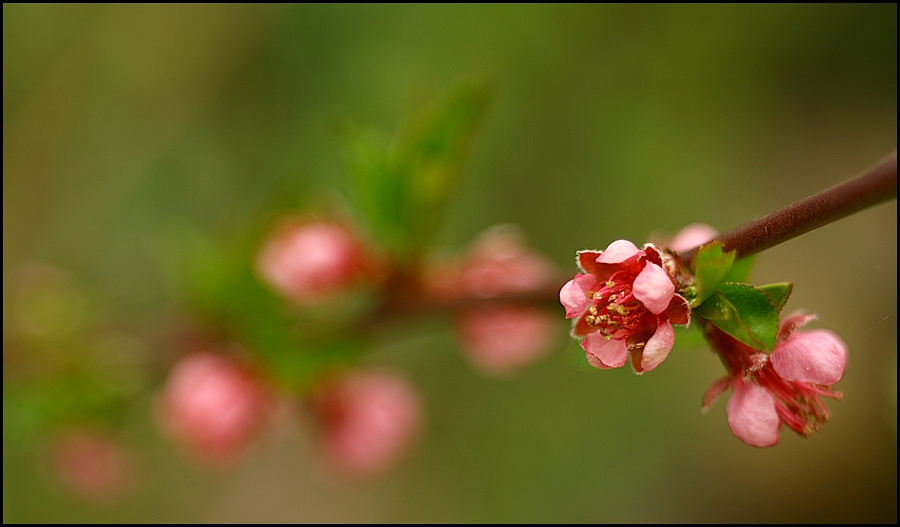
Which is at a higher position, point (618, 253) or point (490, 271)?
point (490, 271)

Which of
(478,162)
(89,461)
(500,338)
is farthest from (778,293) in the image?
(478,162)

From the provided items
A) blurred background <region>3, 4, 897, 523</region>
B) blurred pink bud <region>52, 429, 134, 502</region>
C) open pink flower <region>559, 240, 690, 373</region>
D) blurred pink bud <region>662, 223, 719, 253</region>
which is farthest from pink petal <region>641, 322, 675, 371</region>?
blurred background <region>3, 4, 897, 523</region>

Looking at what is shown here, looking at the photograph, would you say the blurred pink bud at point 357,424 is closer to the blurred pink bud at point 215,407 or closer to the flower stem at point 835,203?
the blurred pink bud at point 215,407

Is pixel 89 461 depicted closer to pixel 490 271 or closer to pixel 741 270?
pixel 490 271

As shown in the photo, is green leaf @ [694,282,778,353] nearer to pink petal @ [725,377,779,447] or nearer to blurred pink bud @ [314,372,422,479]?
pink petal @ [725,377,779,447]

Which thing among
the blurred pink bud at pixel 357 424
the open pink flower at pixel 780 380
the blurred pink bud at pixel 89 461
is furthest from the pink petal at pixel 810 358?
the blurred pink bud at pixel 89 461

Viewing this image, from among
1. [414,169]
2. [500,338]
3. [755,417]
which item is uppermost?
[414,169]
